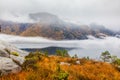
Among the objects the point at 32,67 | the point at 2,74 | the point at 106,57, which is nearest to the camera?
the point at 2,74

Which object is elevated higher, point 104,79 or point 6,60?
point 6,60

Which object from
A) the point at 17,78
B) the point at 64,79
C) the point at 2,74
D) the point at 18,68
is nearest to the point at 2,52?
the point at 18,68

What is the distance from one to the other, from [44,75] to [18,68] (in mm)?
2057

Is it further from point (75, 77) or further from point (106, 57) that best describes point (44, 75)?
point (106, 57)

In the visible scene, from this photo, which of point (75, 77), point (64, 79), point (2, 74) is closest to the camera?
point (64, 79)

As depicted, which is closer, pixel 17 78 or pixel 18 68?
pixel 17 78

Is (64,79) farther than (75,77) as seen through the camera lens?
No

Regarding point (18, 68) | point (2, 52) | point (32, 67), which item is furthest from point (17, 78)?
point (2, 52)

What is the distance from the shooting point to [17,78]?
13070 mm

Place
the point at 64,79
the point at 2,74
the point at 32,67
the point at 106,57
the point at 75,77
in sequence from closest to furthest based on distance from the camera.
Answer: the point at 64,79 < the point at 2,74 < the point at 75,77 < the point at 32,67 < the point at 106,57

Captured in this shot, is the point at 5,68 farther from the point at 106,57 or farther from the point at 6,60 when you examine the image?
the point at 106,57

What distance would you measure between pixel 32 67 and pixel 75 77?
2.79 metres

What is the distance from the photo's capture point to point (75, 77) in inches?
617

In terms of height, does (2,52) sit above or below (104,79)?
above
